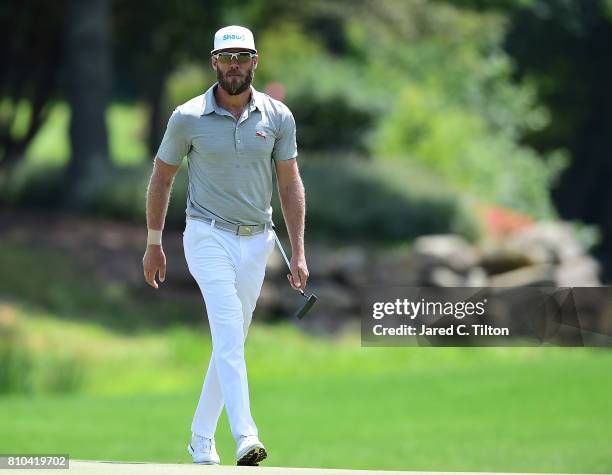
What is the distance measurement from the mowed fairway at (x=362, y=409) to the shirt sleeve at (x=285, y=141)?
3.87m

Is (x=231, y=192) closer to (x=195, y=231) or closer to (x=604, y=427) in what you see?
(x=195, y=231)

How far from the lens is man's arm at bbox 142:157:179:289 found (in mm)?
7000

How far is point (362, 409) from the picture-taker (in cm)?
1667

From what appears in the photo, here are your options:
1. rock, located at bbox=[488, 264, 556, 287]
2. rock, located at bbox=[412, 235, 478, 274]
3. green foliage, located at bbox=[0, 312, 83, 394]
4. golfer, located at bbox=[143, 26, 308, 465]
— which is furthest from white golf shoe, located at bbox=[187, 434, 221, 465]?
rock, located at bbox=[488, 264, 556, 287]

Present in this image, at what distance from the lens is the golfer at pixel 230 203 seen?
6.85 m

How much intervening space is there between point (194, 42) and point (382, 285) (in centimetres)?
584

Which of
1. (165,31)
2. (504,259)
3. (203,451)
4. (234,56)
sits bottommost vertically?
(203,451)

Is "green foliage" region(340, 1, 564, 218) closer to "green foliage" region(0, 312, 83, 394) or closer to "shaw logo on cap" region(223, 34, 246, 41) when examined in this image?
"green foliage" region(0, 312, 83, 394)

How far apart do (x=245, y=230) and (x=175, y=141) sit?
1.79 ft

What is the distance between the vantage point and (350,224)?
21.4 m

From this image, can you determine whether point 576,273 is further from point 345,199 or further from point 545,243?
point 345,199

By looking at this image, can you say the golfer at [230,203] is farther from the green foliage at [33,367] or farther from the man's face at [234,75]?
the green foliage at [33,367]

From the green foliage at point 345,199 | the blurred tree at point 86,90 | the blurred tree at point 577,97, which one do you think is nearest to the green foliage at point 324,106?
the green foliage at point 345,199

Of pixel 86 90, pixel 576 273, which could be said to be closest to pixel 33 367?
pixel 86 90
